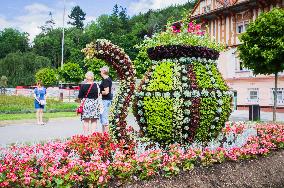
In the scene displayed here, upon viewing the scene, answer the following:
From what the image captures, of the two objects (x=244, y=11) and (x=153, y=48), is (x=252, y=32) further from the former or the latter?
(x=153, y=48)

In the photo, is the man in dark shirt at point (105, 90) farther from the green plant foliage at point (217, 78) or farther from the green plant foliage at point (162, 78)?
the green plant foliage at point (217, 78)

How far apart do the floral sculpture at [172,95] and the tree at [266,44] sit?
12812 millimetres

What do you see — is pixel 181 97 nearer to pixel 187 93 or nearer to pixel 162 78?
pixel 187 93

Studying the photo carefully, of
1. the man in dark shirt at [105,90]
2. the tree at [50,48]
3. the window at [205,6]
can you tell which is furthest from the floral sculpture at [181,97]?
the tree at [50,48]

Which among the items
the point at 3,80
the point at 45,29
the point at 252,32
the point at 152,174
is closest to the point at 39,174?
the point at 152,174

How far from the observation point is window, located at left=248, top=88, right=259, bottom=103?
98.3 feet

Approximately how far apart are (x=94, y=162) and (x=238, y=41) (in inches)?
→ 1081

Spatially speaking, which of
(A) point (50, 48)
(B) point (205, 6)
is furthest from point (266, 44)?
(A) point (50, 48)

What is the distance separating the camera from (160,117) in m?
6.82

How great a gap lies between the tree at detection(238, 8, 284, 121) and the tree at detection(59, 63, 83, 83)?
104 feet

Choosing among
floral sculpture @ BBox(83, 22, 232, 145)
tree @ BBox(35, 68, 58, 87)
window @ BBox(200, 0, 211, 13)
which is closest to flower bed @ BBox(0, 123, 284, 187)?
floral sculpture @ BBox(83, 22, 232, 145)

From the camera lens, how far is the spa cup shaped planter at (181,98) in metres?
6.72

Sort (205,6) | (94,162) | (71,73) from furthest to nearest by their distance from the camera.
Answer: (71,73) < (205,6) < (94,162)

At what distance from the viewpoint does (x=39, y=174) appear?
490cm
